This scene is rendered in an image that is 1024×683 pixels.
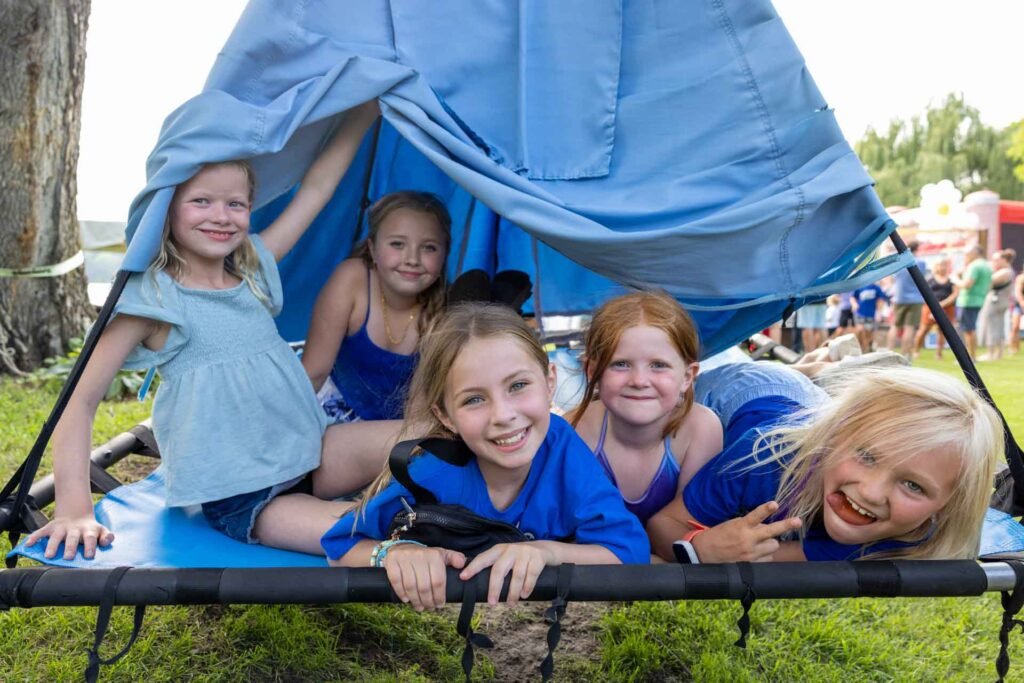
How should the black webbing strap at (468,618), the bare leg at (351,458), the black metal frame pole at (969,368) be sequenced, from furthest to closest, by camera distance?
the bare leg at (351,458) < the black metal frame pole at (969,368) < the black webbing strap at (468,618)

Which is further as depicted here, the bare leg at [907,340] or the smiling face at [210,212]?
the bare leg at [907,340]

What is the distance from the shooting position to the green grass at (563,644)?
89.0 inches

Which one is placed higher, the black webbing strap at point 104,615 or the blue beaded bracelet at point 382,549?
the blue beaded bracelet at point 382,549

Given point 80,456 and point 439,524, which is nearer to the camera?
point 439,524

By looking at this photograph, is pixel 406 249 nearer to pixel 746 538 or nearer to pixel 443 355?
pixel 443 355

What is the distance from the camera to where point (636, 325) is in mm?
1965

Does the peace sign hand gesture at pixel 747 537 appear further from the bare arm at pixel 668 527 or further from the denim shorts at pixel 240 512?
the denim shorts at pixel 240 512

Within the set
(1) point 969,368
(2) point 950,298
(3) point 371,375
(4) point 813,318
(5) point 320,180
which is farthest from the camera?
(2) point 950,298

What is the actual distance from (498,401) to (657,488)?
637 mm

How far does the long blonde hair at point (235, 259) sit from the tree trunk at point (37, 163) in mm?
3484

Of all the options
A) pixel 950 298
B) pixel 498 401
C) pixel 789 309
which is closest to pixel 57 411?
pixel 498 401

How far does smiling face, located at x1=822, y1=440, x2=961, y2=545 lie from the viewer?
158cm

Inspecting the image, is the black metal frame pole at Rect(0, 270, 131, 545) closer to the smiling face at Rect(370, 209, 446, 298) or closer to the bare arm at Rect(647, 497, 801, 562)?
the smiling face at Rect(370, 209, 446, 298)

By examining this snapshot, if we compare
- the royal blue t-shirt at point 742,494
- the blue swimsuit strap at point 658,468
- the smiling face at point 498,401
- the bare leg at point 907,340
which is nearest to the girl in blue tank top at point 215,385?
the smiling face at point 498,401
